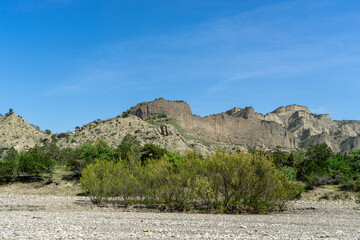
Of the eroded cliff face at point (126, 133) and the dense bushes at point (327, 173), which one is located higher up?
the eroded cliff face at point (126, 133)

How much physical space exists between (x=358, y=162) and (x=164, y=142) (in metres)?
51.4

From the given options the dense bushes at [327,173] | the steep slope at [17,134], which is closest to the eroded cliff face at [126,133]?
the steep slope at [17,134]

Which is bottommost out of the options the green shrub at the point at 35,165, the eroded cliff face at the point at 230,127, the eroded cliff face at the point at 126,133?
the green shrub at the point at 35,165

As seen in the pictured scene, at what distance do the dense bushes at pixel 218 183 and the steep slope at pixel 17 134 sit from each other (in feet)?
263

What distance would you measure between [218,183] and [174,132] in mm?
73962

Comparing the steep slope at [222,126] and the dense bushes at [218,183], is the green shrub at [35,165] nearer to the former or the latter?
the dense bushes at [218,183]

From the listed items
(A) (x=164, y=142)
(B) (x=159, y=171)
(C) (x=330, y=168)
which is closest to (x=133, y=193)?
(B) (x=159, y=171)

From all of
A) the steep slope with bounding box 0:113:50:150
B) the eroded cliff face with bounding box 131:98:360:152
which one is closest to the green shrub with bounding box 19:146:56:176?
the steep slope with bounding box 0:113:50:150

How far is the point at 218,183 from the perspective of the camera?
970 inches

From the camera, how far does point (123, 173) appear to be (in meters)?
29.9

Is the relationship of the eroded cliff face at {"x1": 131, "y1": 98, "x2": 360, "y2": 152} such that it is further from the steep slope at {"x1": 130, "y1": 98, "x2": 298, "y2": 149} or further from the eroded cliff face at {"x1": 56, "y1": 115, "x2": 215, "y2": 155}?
the eroded cliff face at {"x1": 56, "y1": 115, "x2": 215, "y2": 155}

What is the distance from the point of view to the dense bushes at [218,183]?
24.5 m

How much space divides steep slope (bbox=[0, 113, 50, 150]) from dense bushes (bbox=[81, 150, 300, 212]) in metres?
80.2

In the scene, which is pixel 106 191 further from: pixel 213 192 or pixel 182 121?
pixel 182 121
